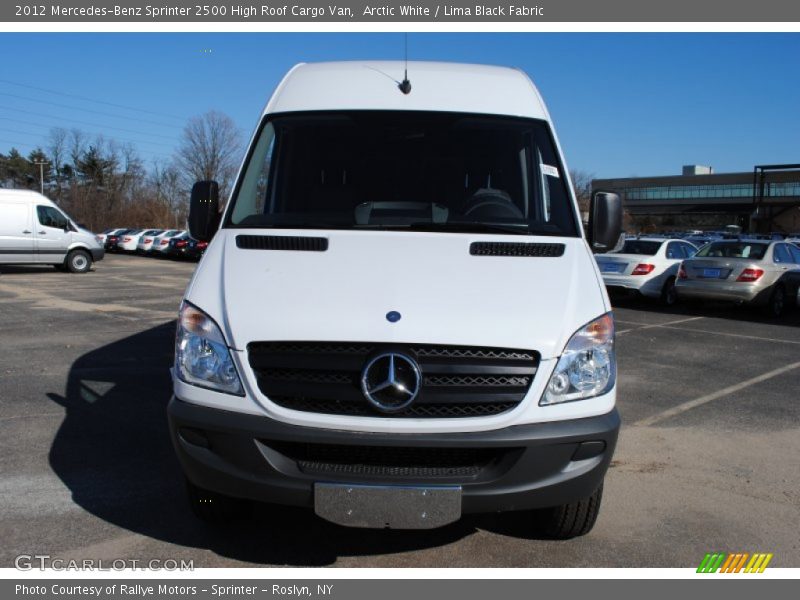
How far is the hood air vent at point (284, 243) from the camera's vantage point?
3787 mm

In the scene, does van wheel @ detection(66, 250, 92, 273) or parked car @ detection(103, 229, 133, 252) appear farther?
parked car @ detection(103, 229, 133, 252)

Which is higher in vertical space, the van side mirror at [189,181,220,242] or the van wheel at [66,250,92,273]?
the van side mirror at [189,181,220,242]

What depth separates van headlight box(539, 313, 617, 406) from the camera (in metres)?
3.25

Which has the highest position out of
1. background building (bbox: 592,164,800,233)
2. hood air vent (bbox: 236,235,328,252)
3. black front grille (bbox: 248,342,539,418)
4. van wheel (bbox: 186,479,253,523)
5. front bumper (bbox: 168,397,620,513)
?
background building (bbox: 592,164,800,233)

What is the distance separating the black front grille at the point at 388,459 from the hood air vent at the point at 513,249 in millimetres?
1081

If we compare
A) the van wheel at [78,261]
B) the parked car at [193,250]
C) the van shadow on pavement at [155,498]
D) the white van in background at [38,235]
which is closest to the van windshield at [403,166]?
the van shadow on pavement at [155,498]

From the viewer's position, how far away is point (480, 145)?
474 centimetres

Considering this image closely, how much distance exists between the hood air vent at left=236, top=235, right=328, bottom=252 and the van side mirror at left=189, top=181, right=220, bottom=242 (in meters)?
0.84

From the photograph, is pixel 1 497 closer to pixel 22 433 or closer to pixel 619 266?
pixel 22 433

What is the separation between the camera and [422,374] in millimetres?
3172

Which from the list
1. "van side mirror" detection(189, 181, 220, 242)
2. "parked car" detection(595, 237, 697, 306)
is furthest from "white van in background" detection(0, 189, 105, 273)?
"van side mirror" detection(189, 181, 220, 242)

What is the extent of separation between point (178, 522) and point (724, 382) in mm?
6323

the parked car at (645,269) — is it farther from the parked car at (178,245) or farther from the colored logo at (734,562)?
the parked car at (178,245)
